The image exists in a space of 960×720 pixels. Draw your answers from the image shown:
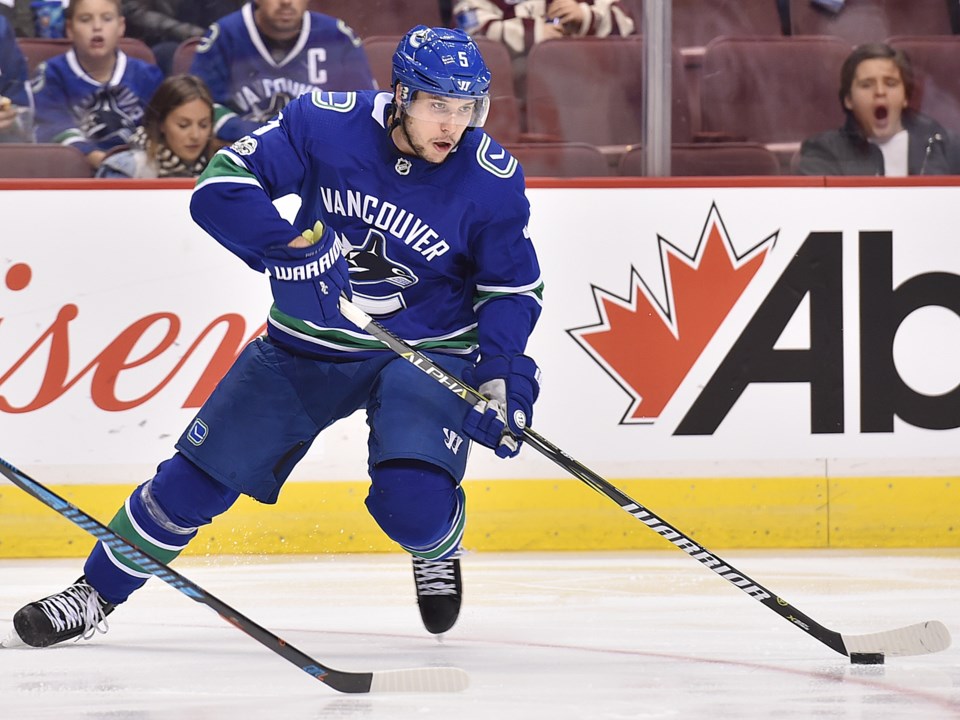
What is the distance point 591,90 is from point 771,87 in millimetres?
505

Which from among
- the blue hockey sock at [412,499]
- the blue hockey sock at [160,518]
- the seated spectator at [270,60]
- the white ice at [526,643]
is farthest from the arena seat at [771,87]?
the blue hockey sock at [160,518]

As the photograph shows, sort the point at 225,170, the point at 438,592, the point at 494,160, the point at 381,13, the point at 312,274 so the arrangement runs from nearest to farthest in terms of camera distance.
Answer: the point at 312,274
the point at 225,170
the point at 494,160
the point at 438,592
the point at 381,13

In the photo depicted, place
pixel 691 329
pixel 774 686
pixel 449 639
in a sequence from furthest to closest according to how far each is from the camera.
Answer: pixel 691 329 < pixel 449 639 < pixel 774 686

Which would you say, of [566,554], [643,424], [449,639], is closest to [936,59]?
[643,424]

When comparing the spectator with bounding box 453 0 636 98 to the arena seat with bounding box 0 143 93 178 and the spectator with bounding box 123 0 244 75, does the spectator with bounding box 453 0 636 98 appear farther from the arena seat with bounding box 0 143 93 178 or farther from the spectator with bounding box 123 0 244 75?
the arena seat with bounding box 0 143 93 178

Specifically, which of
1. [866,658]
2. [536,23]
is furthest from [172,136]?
[866,658]

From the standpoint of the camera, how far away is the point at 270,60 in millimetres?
3791

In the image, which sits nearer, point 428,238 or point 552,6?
point 428,238

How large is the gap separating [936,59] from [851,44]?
0.81ft

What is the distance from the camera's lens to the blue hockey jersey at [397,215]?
103 inches

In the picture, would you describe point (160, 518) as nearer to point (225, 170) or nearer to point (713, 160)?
point (225, 170)

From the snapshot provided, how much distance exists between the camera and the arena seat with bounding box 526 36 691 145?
387cm

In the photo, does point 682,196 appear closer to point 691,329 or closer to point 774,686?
point 691,329

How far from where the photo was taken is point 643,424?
12.3 feet
